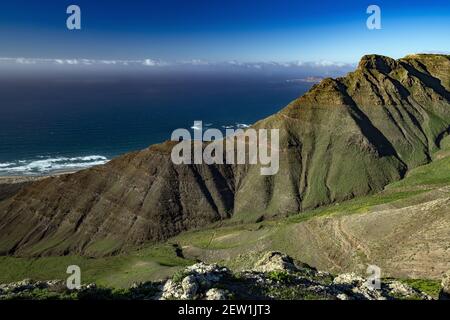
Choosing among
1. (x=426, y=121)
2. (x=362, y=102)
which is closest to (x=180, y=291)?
(x=362, y=102)

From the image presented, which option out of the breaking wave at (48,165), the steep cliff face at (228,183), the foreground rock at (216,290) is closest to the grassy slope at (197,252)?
the steep cliff face at (228,183)

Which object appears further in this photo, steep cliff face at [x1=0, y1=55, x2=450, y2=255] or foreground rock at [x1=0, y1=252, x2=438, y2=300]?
steep cliff face at [x1=0, y1=55, x2=450, y2=255]

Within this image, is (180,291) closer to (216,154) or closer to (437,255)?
(437,255)

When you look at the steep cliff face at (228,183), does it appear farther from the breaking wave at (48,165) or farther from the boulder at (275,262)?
the breaking wave at (48,165)

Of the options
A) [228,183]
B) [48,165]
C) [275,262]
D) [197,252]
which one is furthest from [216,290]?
[48,165]

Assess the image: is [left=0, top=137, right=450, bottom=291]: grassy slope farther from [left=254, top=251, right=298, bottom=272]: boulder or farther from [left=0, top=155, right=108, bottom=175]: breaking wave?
[left=0, top=155, right=108, bottom=175]: breaking wave

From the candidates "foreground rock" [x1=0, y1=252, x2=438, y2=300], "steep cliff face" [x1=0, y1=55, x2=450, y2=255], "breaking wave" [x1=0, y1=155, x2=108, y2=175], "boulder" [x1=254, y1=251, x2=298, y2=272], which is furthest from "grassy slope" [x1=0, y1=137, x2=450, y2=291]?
"breaking wave" [x1=0, y1=155, x2=108, y2=175]

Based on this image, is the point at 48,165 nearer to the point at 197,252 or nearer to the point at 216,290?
the point at 197,252
